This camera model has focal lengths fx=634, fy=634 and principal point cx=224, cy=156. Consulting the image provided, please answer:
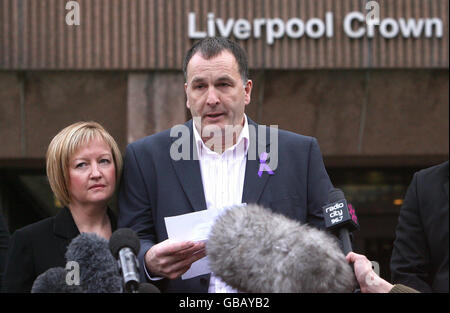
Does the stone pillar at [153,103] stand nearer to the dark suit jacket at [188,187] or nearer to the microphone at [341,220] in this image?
the dark suit jacket at [188,187]

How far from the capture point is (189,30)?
8.51 meters

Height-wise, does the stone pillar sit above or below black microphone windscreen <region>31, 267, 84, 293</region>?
above

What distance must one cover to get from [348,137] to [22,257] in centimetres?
637

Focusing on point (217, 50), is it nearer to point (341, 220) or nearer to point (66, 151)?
point (66, 151)

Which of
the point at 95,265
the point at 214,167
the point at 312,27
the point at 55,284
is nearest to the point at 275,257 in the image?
the point at 95,265

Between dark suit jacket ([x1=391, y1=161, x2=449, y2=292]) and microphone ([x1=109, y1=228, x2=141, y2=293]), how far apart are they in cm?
106

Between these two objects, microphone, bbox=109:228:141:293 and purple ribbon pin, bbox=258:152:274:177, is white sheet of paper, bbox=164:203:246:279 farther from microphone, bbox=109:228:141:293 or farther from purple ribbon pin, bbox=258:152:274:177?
microphone, bbox=109:228:141:293

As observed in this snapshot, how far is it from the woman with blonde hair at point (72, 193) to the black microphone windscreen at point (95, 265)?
0.97 meters

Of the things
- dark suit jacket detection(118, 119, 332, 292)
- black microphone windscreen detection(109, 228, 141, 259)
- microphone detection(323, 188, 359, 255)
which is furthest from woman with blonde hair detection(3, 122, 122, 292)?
microphone detection(323, 188, 359, 255)

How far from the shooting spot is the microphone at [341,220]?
88.3 inches

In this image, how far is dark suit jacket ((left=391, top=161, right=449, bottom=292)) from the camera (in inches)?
89.2

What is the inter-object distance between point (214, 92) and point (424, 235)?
123 centimetres

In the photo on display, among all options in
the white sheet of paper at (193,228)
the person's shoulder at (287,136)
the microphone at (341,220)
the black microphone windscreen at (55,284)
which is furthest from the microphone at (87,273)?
the person's shoulder at (287,136)

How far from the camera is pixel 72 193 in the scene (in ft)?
10.6
